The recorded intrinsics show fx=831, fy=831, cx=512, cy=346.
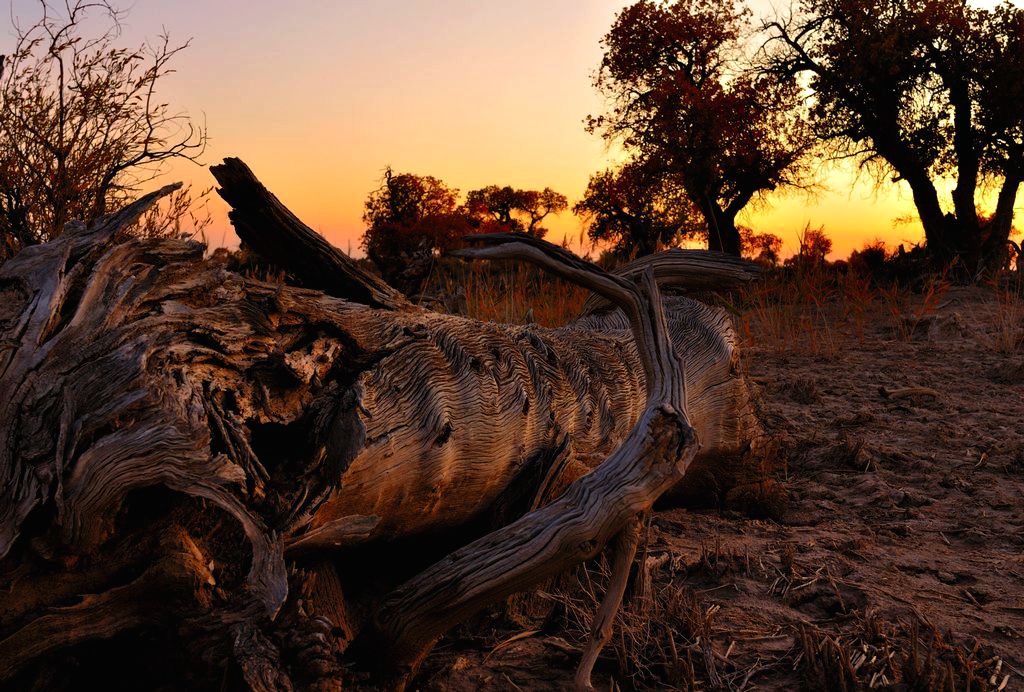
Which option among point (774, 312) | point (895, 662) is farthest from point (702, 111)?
point (895, 662)

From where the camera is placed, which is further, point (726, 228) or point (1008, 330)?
point (726, 228)

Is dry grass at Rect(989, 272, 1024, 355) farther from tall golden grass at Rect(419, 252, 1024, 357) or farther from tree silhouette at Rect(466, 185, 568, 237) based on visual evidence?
tree silhouette at Rect(466, 185, 568, 237)

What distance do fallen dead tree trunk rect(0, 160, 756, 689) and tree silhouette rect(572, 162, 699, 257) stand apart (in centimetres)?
1952

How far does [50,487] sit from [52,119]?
632 centimetres

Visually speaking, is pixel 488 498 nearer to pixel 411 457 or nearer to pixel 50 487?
pixel 411 457

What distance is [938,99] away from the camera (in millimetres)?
15930

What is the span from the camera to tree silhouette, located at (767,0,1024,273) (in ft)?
48.6

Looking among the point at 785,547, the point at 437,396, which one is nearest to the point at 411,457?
the point at 437,396

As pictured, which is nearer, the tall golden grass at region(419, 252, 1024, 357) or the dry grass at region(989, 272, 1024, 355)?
the tall golden grass at region(419, 252, 1024, 357)

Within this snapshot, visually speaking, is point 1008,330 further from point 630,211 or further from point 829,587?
point 630,211

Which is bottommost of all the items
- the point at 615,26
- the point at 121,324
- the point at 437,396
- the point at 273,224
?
the point at 437,396

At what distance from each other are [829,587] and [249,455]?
2.22 meters

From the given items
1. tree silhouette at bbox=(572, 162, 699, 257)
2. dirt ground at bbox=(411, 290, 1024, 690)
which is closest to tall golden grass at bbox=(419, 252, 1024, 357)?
dirt ground at bbox=(411, 290, 1024, 690)

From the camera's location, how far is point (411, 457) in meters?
2.64
